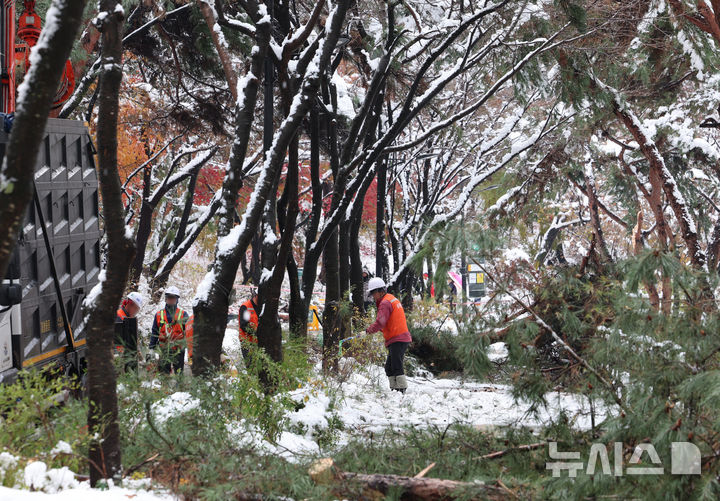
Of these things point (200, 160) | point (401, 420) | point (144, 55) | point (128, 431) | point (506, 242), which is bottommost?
point (401, 420)

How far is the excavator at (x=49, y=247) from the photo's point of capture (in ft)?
21.3

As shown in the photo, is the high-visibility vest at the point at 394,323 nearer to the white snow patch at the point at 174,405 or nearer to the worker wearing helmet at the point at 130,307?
the worker wearing helmet at the point at 130,307

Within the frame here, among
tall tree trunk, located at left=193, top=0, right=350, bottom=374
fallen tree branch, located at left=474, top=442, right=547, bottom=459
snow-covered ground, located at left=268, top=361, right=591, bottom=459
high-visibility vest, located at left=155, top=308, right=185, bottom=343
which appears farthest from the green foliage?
high-visibility vest, located at left=155, top=308, right=185, bottom=343

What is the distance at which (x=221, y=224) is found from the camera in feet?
25.1

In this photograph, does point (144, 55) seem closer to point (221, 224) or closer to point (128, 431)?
point (221, 224)

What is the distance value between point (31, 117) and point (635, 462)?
12.0 ft

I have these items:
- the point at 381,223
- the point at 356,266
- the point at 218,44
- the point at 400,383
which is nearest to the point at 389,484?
the point at 400,383

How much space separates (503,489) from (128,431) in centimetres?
A: 266

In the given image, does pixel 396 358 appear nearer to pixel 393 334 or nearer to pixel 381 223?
pixel 393 334

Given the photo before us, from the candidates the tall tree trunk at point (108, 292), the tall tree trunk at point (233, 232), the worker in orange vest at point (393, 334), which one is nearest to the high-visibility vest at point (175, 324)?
the tall tree trunk at point (233, 232)

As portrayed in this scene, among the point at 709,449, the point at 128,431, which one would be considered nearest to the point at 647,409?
the point at 709,449

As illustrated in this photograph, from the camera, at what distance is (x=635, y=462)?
4184 millimetres

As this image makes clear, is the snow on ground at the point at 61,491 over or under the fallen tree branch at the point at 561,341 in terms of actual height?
under

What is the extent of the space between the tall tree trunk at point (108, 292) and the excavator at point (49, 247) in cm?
211
